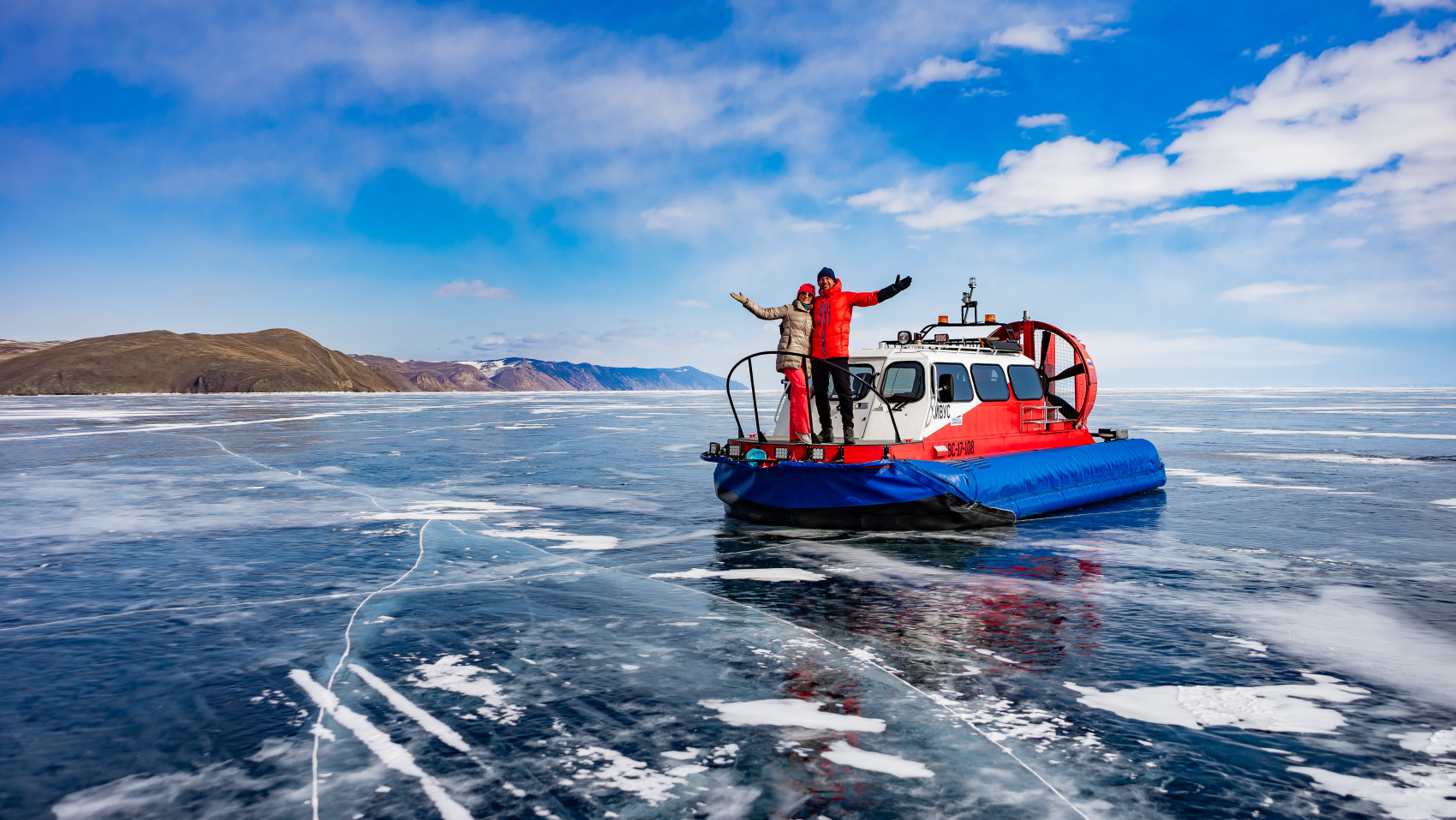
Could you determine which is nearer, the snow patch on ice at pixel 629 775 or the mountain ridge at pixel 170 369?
the snow patch on ice at pixel 629 775

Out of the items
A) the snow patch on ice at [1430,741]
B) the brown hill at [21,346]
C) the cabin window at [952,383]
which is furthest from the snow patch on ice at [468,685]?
the brown hill at [21,346]

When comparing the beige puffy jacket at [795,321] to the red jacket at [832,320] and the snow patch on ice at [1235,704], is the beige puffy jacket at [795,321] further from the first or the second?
the snow patch on ice at [1235,704]

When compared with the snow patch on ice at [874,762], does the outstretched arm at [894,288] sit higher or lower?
higher

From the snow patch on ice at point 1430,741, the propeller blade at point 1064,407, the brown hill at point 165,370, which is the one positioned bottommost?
the snow patch on ice at point 1430,741

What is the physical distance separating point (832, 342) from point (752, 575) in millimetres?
2649

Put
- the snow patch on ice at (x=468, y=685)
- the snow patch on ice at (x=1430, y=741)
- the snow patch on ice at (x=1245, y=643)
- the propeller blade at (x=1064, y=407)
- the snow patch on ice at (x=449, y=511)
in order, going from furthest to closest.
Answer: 1. the propeller blade at (x=1064, y=407)
2. the snow patch on ice at (x=449, y=511)
3. the snow patch on ice at (x=1245, y=643)
4. the snow patch on ice at (x=468, y=685)
5. the snow patch on ice at (x=1430, y=741)

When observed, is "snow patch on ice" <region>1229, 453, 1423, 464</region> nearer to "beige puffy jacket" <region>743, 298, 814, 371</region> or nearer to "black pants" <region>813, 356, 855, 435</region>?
"black pants" <region>813, 356, 855, 435</region>

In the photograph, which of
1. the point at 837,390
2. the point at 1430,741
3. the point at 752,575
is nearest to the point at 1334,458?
the point at 837,390

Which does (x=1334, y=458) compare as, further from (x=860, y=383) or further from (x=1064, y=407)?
(x=860, y=383)

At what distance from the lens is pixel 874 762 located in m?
3.21

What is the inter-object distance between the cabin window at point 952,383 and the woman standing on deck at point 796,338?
57.8 inches

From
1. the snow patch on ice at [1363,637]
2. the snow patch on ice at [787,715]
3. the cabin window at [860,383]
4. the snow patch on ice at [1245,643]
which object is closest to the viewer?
the snow patch on ice at [787,715]

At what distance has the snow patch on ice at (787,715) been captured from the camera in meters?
3.56

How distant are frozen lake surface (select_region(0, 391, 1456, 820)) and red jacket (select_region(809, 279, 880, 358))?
1894 millimetres
